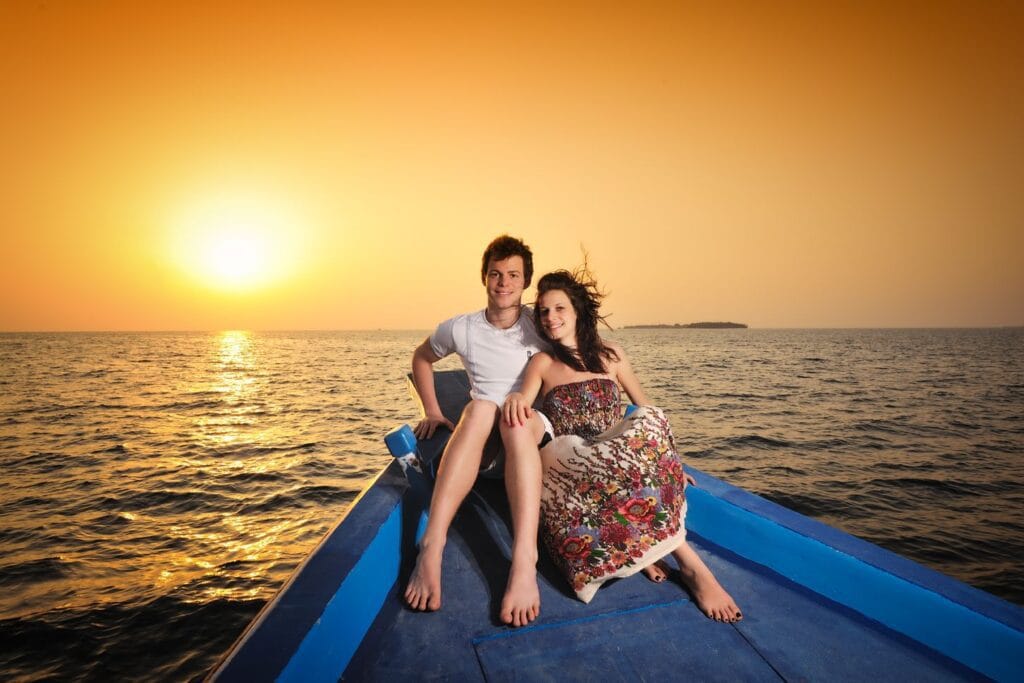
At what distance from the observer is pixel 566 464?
7.34ft

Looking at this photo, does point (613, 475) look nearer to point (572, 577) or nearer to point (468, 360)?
point (572, 577)

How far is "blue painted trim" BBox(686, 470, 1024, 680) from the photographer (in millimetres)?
1592

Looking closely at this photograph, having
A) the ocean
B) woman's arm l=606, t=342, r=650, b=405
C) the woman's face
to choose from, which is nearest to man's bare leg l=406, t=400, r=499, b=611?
the woman's face

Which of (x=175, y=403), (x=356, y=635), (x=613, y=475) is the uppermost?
(x=613, y=475)

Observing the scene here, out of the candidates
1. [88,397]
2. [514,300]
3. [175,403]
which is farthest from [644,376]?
[88,397]

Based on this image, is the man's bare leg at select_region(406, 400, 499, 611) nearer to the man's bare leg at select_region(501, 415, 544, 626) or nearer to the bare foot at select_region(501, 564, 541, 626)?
the man's bare leg at select_region(501, 415, 544, 626)

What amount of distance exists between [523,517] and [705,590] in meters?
0.86

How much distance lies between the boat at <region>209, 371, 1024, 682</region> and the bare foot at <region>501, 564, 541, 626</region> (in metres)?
0.04

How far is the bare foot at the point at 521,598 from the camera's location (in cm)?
191

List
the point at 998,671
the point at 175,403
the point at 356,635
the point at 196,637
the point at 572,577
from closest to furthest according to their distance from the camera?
the point at 998,671
the point at 356,635
the point at 572,577
the point at 196,637
the point at 175,403

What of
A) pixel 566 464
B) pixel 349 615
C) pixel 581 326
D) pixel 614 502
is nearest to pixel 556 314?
pixel 581 326

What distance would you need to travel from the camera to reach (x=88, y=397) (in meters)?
15.7

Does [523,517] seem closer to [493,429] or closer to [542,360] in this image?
[493,429]

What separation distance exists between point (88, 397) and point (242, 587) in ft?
54.4
